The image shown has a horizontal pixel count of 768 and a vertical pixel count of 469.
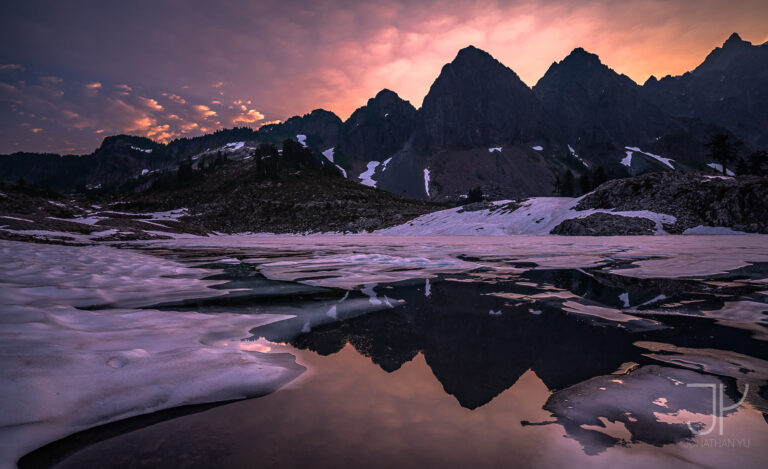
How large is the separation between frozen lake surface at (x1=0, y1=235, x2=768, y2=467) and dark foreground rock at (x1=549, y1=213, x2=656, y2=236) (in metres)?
32.8

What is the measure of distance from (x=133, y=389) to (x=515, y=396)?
3.03 metres

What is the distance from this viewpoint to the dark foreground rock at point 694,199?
108 ft

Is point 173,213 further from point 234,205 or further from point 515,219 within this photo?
point 515,219

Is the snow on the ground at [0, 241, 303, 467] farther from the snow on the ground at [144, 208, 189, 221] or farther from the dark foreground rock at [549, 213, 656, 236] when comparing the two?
the snow on the ground at [144, 208, 189, 221]

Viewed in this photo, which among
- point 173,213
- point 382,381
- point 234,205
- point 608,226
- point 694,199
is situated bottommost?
point 382,381

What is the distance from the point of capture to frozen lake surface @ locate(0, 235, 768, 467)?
6.41 ft

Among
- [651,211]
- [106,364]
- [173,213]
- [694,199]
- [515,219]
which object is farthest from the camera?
[173,213]

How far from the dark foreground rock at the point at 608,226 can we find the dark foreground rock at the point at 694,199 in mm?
2478

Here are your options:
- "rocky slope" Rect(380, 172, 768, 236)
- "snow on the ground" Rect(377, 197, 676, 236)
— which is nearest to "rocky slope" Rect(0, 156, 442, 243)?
"snow on the ground" Rect(377, 197, 676, 236)

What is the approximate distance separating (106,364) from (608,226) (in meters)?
41.3

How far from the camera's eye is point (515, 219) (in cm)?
4647

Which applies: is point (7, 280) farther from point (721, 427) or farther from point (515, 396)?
point (721, 427)

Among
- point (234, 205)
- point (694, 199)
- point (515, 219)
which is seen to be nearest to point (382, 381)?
point (515, 219)

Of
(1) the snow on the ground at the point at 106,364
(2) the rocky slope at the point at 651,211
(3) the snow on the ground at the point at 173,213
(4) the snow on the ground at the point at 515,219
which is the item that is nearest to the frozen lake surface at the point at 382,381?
(1) the snow on the ground at the point at 106,364
